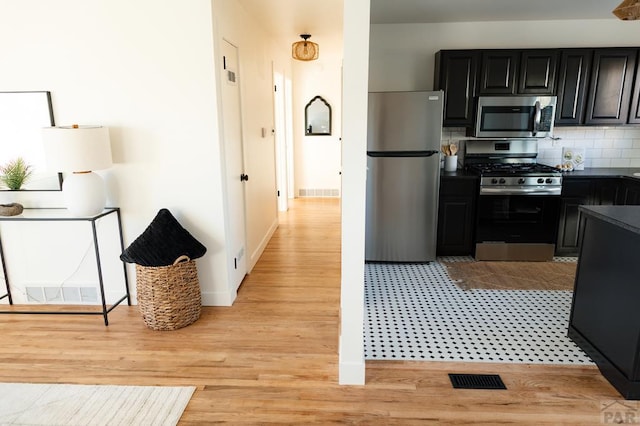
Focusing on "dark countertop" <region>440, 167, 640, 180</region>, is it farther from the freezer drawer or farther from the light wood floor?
the light wood floor

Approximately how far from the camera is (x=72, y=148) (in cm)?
257

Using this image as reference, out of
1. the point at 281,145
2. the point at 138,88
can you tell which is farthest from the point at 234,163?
the point at 281,145

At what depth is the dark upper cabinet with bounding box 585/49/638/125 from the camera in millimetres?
4086

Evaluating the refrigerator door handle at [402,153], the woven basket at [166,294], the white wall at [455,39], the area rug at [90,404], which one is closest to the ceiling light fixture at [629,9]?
the refrigerator door handle at [402,153]

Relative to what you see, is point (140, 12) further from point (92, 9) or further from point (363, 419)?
point (363, 419)

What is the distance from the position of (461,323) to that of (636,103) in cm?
323

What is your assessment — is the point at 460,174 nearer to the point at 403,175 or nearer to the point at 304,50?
the point at 403,175

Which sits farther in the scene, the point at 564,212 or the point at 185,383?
the point at 564,212

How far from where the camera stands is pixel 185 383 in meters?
2.26

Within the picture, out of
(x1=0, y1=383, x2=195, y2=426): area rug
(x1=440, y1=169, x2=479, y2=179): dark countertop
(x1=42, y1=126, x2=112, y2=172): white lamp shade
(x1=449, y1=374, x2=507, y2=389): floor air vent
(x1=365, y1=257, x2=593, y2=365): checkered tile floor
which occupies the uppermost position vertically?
(x1=42, y1=126, x2=112, y2=172): white lamp shade

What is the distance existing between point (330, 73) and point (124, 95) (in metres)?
4.74

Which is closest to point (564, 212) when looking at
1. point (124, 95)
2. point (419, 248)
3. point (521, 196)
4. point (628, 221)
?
point (521, 196)

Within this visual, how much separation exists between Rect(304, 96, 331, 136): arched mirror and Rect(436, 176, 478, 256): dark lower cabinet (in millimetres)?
3578

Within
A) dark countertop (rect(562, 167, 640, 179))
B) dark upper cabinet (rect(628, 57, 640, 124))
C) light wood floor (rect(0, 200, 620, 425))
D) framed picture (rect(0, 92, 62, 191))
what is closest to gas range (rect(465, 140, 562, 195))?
dark countertop (rect(562, 167, 640, 179))
